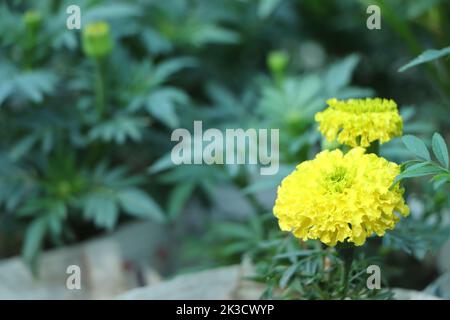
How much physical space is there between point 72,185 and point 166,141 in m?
0.20

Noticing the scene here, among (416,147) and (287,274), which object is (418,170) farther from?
(287,274)

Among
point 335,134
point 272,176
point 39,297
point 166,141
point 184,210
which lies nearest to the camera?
point 335,134

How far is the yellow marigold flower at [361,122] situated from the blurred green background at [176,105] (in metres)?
0.23

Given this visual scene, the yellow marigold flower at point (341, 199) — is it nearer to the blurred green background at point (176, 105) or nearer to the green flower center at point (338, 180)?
the green flower center at point (338, 180)

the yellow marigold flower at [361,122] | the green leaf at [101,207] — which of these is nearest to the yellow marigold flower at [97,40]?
the green leaf at [101,207]

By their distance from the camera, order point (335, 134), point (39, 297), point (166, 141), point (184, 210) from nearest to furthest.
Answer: point (335, 134) < point (39, 297) < point (166, 141) < point (184, 210)

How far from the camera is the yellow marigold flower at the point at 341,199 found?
704 mm

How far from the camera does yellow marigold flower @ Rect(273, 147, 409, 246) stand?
27.7 inches

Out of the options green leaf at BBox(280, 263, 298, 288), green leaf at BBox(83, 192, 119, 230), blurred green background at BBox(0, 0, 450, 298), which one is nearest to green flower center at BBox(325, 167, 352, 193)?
green leaf at BBox(280, 263, 298, 288)

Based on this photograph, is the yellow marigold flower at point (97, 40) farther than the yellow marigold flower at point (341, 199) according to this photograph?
Yes
